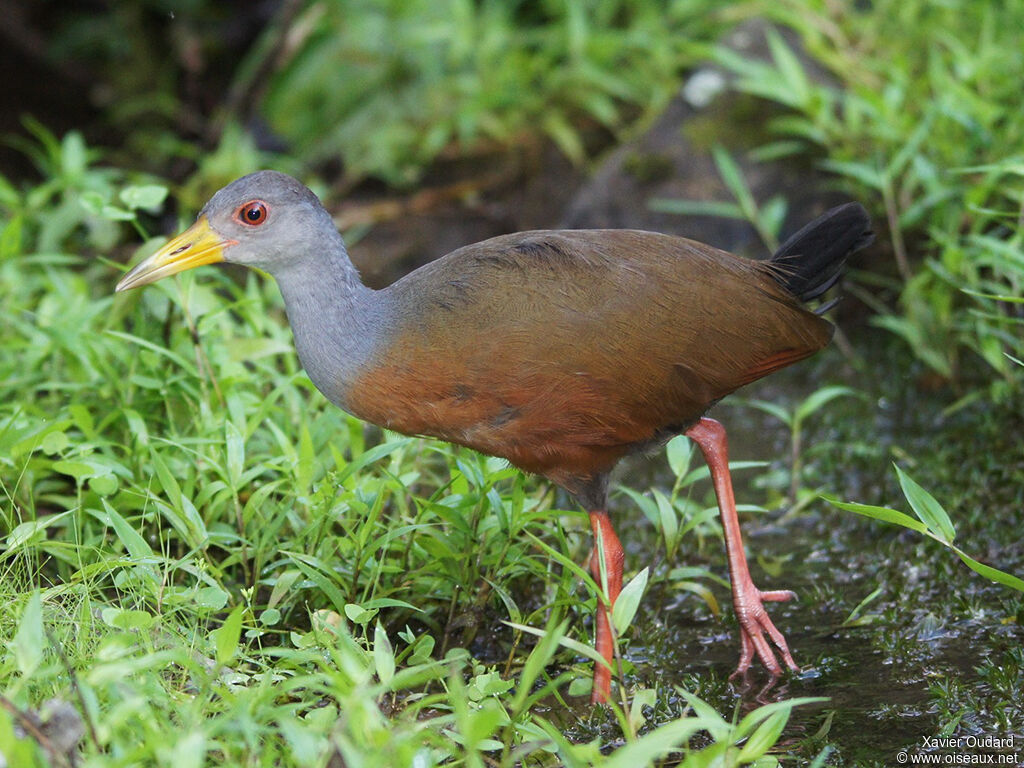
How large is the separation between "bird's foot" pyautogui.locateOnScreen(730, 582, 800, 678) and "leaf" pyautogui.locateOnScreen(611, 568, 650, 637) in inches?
26.7

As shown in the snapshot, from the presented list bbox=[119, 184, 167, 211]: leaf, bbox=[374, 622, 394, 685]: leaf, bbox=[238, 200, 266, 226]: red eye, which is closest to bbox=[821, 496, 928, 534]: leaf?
bbox=[374, 622, 394, 685]: leaf

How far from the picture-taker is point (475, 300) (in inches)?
131

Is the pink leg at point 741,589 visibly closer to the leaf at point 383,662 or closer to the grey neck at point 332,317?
the grey neck at point 332,317

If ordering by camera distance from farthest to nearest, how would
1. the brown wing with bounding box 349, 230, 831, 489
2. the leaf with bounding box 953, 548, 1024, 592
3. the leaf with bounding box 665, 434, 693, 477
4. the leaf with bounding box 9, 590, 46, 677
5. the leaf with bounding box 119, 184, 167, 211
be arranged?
1. the leaf with bounding box 119, 184, 167, 211
2. the leaf with bounding box 665, 434, 693, 477
3. the brown wing with bounding box 349, 230, 831, 489
4. the leaf with bounding box 953, 548, 1024, 592
5. the leaf with bounding box 9, 590, 46, 677

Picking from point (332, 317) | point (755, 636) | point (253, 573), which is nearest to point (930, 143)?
point (755, 636)

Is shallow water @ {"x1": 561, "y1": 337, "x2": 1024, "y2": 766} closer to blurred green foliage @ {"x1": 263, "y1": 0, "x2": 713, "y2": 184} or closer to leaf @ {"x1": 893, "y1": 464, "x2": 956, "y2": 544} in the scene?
leaf @ {"x1": 893, "y1": 464, "x2": 956, "y2": 544}

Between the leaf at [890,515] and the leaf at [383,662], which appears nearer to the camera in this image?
the leaf at [383,662]

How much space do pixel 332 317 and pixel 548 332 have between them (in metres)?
0.62

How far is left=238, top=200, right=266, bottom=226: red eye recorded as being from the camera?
3.41 m

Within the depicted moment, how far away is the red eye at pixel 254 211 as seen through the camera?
11.2ft

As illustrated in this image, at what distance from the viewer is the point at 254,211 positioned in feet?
11.2

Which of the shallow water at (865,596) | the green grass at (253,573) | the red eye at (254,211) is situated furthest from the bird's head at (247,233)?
the shallow water at (865,596)

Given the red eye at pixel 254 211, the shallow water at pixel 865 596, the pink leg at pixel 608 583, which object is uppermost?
the red eye at pixel 254 211

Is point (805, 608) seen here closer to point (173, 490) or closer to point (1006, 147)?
point (173, 490)
